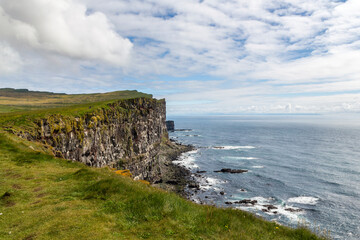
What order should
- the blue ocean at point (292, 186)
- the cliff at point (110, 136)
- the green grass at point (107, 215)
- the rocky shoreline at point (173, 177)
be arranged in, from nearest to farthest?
the green grass at point (107, 215) → the cliff at point (110, 136) → the blue ocean at point (292, 186) → the rocky shoreline at point (173, 177)

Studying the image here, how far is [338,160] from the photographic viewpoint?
9212cm

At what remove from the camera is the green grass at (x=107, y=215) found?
28.3 ft

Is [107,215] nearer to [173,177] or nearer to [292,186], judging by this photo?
[173,177]

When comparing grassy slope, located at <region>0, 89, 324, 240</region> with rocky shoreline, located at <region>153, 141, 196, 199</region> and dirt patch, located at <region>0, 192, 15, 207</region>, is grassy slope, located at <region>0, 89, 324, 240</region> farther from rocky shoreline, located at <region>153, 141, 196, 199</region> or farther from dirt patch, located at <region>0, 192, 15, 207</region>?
rocky shoreline, located at <region>153, 141, 196, 199</region>

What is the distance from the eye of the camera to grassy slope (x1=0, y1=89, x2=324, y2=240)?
8.64 meters

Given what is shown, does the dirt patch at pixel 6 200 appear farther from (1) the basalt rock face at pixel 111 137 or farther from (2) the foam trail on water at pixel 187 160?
(2) the foam trail on water at pixel 187 160

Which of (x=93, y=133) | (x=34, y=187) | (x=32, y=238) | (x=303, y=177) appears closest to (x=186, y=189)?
(x=93, y=133)

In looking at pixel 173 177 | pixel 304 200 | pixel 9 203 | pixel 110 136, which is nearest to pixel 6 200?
pixel 9 203

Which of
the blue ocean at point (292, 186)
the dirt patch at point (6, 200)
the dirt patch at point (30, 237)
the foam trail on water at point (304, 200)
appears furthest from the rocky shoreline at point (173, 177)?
the dirt patch at point (30, 237)

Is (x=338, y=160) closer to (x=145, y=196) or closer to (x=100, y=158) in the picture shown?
(x=100, y=158)

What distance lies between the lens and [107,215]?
10.0m

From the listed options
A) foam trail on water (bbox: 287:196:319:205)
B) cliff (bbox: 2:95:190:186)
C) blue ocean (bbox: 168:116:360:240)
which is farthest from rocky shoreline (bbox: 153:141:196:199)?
foam trail on water (bbox: 287:196:319:205)

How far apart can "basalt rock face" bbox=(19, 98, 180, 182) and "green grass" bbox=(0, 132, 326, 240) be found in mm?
20338

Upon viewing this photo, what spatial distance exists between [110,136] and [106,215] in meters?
50.4
